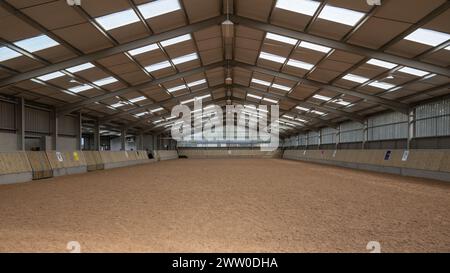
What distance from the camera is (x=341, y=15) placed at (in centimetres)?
1132

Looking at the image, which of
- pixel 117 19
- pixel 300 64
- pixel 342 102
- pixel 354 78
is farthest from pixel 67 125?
pixel 342 102

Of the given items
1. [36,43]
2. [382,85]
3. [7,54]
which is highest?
[36,43]

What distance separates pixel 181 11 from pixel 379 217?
10440mm

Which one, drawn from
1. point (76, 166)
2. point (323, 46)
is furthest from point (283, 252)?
point (76, 166)

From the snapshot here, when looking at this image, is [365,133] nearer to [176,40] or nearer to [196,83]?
[196,83]

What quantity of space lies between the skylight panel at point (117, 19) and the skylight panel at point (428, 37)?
35.1ft

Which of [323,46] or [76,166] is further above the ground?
[323,46]

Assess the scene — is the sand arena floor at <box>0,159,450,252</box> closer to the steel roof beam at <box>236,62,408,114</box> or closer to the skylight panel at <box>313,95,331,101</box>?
the steel roof beam at <box>236,62,408,114</box>

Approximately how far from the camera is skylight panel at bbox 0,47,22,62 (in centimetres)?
1230

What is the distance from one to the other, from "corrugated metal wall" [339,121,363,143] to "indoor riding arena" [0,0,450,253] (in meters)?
0.85

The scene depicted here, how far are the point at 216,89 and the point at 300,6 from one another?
17.3 meters

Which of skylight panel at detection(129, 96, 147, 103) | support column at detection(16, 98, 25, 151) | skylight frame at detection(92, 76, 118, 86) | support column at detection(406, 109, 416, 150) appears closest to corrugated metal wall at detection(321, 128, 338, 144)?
support column at detection(406, 109, 416, 150)

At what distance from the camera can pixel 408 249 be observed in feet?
14.1
